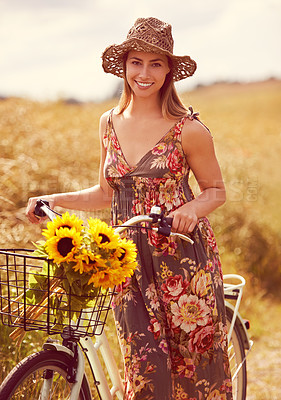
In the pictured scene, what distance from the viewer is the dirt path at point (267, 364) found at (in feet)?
15.4

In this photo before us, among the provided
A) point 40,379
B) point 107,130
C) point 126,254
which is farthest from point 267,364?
point 126,254

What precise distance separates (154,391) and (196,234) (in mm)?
684

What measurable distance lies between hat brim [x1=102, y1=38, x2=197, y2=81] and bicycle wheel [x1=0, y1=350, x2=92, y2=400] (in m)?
1.30

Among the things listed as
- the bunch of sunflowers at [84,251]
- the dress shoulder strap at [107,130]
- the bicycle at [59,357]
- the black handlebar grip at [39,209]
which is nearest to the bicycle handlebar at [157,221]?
the bicycle at [59,357]

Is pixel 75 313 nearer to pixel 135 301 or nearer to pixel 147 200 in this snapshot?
pixel 135 301

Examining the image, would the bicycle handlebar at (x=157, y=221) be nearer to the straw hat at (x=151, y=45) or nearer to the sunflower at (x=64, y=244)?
the sunflower at (x=64, y=244)

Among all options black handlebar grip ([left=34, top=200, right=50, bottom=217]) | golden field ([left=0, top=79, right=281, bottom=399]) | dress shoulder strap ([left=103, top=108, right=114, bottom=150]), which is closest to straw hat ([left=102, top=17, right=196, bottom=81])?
dress shoulder strap ([left=103, top=108, right=114, bottom=150])

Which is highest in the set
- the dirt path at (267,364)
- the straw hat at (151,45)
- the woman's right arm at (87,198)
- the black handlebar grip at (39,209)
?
the straw hat at (151,45)

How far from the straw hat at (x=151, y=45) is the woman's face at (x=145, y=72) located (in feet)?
0.13

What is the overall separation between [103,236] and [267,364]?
3.89 metres

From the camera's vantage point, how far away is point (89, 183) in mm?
6559

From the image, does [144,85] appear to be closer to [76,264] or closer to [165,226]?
[165,226]

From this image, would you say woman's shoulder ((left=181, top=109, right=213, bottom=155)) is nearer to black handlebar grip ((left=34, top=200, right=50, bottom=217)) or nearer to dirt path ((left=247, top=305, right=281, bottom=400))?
black handlebar grip ((left=34, top=200, right=50, bottom=217))

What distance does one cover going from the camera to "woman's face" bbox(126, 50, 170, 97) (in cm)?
→ 272
